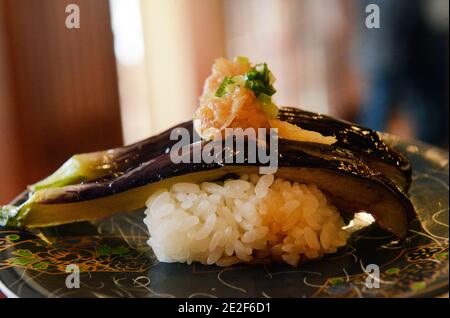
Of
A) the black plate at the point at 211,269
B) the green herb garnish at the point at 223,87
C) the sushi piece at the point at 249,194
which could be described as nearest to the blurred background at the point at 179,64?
the black plate at the point at 211,269

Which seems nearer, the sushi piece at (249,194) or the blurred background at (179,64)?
the sushi piece at (249,194)

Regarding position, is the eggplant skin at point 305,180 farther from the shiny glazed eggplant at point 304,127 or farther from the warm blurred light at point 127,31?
the warm blurred light at point 127,31

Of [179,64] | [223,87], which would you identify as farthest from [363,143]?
[179,64]

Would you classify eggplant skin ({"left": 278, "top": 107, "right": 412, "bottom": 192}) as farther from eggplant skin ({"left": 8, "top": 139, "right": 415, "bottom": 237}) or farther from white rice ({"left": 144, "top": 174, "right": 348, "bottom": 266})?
white rice ({"left": 144, "top": 174, "right": 348, "bottom": 266})

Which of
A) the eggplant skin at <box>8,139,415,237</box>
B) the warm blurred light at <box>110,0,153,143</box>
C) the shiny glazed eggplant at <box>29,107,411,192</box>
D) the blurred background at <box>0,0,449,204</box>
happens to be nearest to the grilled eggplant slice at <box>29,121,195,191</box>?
the shiny glazed eggplant at <box>29,107,411,192</box>

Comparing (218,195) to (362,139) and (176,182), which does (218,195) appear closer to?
(176,182)

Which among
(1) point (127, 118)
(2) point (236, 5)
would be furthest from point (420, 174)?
(2) point (236, 5)
